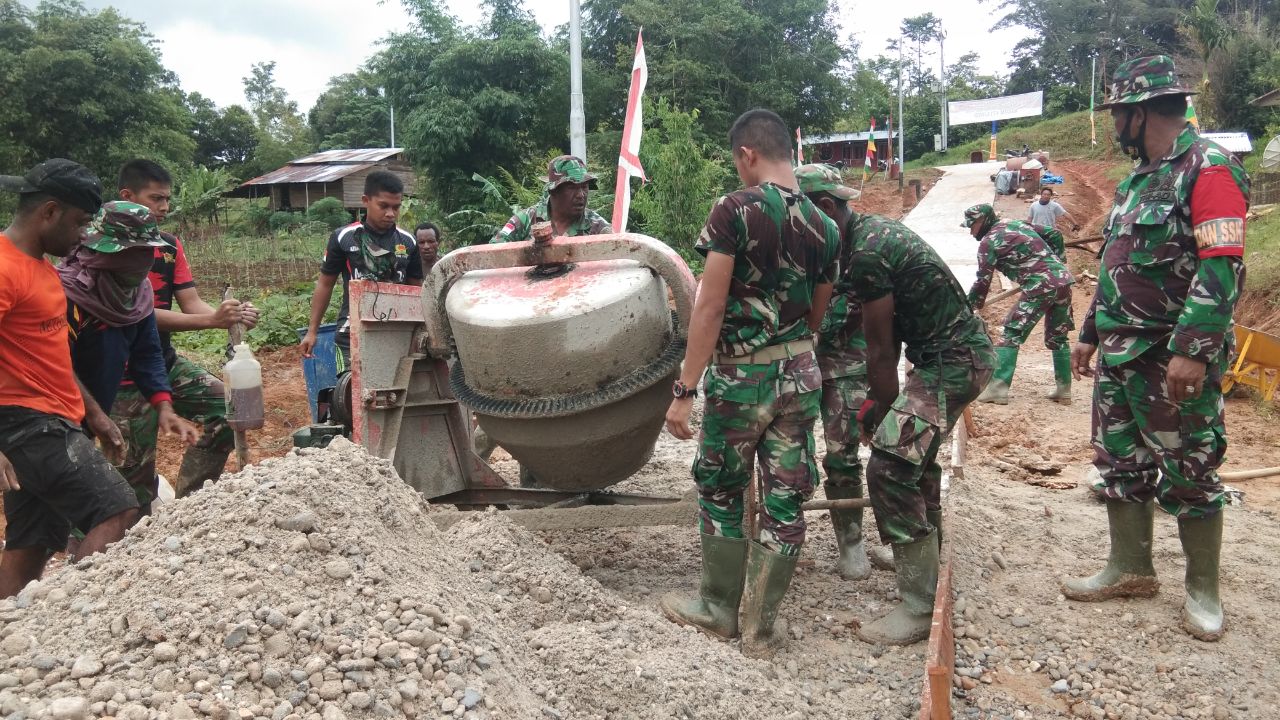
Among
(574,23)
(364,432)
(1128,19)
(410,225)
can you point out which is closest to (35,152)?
(410,225)

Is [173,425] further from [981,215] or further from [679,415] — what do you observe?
[981,215]

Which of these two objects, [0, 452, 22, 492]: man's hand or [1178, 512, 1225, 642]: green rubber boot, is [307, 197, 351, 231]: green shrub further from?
[1178, 512, 1225, 642]: green rubber boot

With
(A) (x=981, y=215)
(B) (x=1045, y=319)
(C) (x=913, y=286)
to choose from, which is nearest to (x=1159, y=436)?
(C) (x=913, y=286)

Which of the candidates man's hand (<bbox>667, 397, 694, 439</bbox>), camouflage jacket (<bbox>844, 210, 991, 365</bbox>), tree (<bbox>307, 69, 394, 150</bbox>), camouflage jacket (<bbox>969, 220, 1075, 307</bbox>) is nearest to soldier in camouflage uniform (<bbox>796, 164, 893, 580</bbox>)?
camouflage jacket (<bbox>844, 210, 991, 365</bbox>)

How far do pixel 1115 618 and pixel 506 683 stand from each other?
2.38m

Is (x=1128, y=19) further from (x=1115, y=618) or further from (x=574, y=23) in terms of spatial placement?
(x=1115, y=618)

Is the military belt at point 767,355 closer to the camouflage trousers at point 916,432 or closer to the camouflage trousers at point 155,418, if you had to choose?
the camouflage trousers at point 916,432

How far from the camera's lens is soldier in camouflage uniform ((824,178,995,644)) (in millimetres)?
3410

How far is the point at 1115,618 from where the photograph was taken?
11.6 ft

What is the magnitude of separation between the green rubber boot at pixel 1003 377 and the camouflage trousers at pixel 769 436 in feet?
17.4

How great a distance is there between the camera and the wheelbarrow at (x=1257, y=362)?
7.34 metres

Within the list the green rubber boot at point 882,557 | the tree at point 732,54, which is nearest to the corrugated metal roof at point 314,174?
the tree at point 732,54

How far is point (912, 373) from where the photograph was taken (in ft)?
11.7

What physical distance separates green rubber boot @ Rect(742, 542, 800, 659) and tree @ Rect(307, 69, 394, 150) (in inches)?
1597
